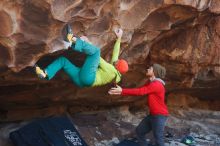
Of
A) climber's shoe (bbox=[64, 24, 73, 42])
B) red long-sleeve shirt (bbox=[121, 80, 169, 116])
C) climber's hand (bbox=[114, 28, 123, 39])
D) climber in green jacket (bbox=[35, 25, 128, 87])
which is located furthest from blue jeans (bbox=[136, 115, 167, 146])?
climber's shoe (bbox=[64, 24, 73, 42])

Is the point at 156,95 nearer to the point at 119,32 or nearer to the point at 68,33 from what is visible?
the point at 119,32

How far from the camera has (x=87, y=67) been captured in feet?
16.4

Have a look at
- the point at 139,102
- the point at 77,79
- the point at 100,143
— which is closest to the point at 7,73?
the point at 77,79

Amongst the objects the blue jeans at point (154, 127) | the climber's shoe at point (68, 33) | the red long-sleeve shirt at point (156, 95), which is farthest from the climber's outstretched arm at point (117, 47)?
the blue jeans at point (154, 127)

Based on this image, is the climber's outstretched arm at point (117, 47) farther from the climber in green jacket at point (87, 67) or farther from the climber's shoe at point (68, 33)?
the climber's shoe at point (68, 33)

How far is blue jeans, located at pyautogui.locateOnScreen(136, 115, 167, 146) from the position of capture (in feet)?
19.0

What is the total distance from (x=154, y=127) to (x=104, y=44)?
3.93ft

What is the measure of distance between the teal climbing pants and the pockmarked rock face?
0.20 metres

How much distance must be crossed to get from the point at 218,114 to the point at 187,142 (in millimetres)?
1603

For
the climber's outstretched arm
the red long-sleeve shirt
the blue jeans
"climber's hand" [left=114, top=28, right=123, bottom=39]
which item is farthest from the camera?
the blue jeans

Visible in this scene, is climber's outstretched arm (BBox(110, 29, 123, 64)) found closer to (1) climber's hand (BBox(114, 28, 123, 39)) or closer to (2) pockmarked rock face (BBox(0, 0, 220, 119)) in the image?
(1) climber's hand (BBox(114, 28, 123, 39))

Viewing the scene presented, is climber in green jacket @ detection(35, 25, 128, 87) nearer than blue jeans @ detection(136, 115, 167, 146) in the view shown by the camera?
Yes

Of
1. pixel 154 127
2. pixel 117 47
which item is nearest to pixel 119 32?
pixel 117 47

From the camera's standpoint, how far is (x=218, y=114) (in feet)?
28.2
